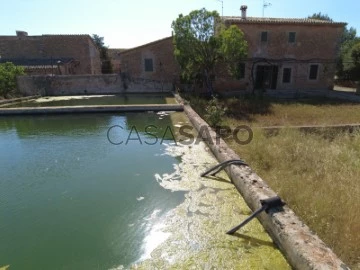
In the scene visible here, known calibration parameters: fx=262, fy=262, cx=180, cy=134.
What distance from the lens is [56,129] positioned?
9.27 meters

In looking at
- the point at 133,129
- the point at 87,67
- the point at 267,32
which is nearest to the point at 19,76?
the point at 87,67

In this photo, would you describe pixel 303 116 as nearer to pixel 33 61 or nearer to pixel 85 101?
pixel 85 101

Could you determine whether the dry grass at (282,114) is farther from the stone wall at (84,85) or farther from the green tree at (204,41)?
the stone wall at (84,85)

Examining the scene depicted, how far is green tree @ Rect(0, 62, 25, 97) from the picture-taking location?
15.5 m

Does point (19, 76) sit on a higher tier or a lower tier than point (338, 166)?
higher

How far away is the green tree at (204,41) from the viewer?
13.8 meters

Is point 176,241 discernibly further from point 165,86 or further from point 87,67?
point 87,67

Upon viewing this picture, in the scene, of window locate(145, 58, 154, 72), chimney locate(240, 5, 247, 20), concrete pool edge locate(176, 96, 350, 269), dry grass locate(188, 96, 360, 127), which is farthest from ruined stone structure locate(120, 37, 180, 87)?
concrete pool edge locate(176, 96, 350, 269)

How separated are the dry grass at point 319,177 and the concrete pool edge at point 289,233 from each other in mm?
398

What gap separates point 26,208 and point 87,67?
23.9 meters

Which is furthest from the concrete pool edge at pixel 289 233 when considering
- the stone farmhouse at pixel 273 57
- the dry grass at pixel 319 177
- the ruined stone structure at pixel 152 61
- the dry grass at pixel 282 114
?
the ruined stone structure at pixel 152 61

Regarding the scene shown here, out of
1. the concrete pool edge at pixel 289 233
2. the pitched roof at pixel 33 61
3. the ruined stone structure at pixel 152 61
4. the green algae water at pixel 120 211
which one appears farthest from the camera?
the pitched roof at pixel 33 61

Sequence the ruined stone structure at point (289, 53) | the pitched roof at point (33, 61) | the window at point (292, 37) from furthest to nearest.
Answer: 1. the pitched roof at point (33, 61)
2. the window at point (292, 37)
3. the ruined stone structure at point (289, 53)

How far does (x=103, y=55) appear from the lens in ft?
114
